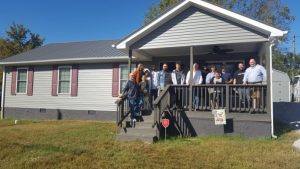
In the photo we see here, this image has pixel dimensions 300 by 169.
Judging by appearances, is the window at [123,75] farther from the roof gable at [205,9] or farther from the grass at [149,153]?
the grass at [149,153]

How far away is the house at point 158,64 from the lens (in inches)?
311

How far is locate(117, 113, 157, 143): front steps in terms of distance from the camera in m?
7.39

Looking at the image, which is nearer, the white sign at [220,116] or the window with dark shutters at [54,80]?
the white sign at [220,116]

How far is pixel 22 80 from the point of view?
50.4ft

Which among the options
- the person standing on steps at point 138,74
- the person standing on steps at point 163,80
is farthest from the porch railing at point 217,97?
the person standing on steps at point 138,74

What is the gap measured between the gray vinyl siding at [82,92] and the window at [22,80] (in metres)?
0.39

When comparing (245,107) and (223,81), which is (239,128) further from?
(223,81)

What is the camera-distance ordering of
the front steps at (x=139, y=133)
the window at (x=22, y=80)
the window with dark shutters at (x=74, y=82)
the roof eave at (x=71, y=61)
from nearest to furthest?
the front steps at (x=139, y=133) < the roof eave at (x=71, y=61) < the window with dark shutters at (x=74, y=82) < the window at (x=22, y=80)

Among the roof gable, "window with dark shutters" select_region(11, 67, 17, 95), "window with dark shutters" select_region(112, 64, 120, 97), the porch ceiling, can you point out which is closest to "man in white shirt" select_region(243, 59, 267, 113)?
the roof gable

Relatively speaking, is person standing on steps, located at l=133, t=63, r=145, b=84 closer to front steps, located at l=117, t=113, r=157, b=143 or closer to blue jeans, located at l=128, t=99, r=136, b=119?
blue jeans, located at l=128, t=99, r=136, b=119

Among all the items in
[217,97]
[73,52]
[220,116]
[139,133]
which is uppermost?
[73,52]

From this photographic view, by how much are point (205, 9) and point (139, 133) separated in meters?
4.33

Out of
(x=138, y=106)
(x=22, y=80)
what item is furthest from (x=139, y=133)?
A: (x=22, y=80)

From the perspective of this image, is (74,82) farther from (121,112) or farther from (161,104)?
(161,104)
